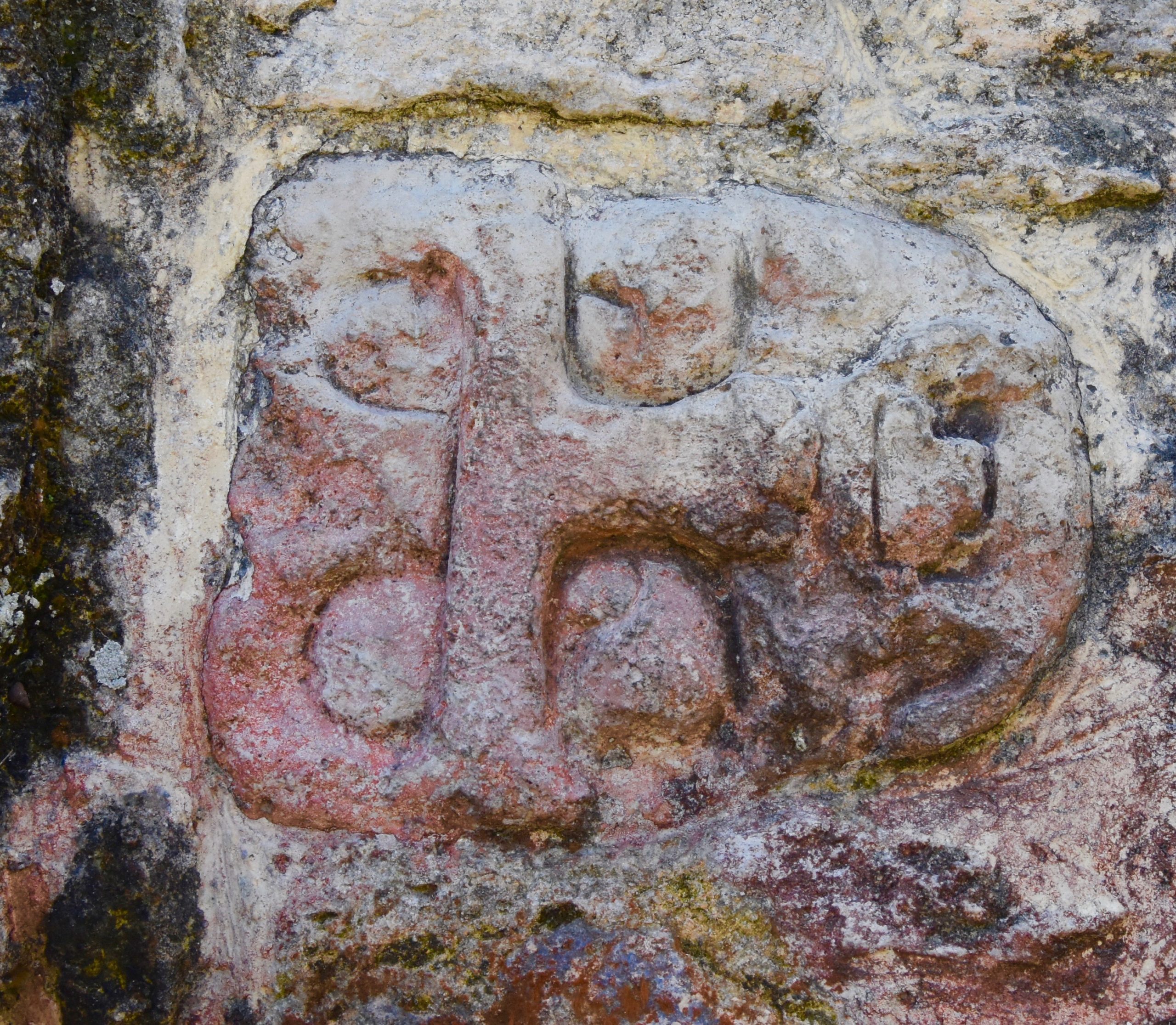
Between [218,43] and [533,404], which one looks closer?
[533,404]

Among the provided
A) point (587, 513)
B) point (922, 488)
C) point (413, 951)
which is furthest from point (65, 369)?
point (922, 488)

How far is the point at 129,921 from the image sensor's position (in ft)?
4.73

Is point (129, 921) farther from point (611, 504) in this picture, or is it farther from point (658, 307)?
point (658, 307)

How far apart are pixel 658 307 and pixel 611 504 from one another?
29 cm

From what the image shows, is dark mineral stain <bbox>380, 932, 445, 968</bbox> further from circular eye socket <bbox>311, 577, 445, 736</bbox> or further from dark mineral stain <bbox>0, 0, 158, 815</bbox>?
dark mineral stain <bbox>0, 0, 158, 815</bbox>

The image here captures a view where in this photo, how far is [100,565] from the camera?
1.49 meters

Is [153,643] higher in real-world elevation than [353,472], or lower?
lower

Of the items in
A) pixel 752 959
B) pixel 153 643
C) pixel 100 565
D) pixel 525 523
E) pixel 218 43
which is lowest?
pixel 752 959

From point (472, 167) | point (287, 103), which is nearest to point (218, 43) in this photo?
point (287, 103)

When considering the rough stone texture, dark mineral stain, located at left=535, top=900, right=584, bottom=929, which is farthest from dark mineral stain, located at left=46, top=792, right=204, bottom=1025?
dark mineral stain, located at left=535, top=900, right=584, bottom=929

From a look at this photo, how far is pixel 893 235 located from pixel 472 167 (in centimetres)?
64

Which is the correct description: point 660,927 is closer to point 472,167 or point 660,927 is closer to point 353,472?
point 353,472

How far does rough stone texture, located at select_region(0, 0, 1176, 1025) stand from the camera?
141 centimetres

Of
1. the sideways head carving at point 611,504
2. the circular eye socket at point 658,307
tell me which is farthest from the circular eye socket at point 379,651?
the circular eye socket at point 658,307
